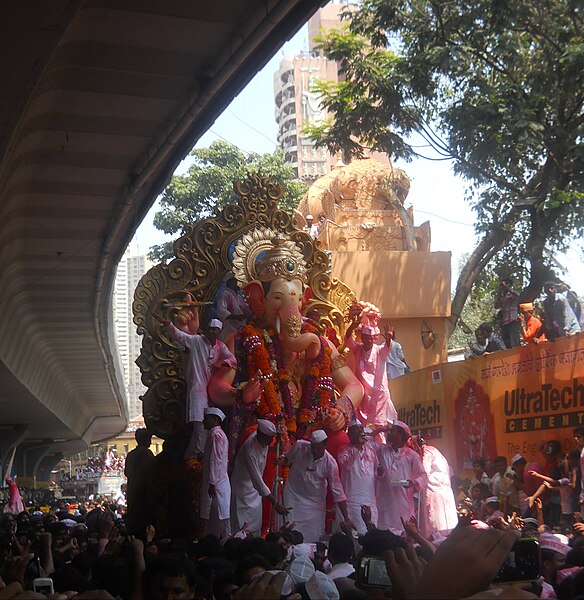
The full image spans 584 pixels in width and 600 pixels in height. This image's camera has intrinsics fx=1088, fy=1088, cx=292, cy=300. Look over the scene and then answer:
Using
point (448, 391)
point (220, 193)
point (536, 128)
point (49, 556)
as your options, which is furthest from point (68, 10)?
point (220, 193)

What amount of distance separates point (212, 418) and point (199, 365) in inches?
24.0

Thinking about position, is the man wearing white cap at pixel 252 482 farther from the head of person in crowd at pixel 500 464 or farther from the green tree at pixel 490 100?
the green tree at pixel 490 100

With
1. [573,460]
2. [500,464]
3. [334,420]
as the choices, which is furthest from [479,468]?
[334,420]

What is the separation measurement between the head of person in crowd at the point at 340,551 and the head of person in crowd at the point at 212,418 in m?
3.50

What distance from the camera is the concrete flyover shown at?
9215mm

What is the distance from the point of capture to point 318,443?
11.0 meters

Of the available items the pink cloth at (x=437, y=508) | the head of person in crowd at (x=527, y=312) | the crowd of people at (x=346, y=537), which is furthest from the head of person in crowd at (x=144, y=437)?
the head of person in crowd at (x=527, y=312)

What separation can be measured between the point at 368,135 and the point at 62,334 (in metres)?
8.55

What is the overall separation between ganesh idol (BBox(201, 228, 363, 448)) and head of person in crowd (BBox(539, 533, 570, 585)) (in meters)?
4.75

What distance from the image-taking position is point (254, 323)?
1190 centimetres

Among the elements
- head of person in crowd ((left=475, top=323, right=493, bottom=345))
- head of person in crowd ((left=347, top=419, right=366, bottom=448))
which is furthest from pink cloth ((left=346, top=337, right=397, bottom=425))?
head of person in crowd ((left=475, top=323, right=493, bottom=345))

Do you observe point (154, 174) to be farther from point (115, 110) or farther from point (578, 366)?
point (578, 366)

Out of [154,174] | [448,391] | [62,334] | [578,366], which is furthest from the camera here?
[62,334]

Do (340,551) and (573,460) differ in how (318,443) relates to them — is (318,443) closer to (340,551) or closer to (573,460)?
(573,460)
